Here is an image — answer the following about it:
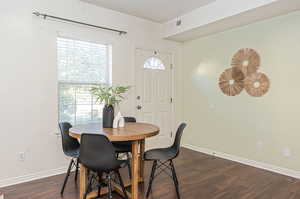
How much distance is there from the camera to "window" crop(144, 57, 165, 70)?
428 centimetres

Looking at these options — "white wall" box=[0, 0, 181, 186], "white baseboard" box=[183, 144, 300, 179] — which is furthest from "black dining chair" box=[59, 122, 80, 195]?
"white baseboard" box=[183, 144, 300, 179]

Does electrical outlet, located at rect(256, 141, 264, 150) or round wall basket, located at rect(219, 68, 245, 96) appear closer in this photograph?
electrical outlet, located at rect(256, 141, 264, 150)

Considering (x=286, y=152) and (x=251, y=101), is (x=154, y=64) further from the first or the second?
(x=286, y=152)

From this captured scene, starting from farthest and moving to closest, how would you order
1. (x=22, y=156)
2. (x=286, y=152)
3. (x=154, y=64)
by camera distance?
(x=154, y=64)
(x=286, y=152)
(x=22, y=156)

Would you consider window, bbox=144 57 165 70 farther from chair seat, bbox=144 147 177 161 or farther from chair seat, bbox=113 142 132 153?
chair seat, bbox=144 147 177 161

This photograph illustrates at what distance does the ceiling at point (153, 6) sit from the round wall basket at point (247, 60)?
3.66 feet

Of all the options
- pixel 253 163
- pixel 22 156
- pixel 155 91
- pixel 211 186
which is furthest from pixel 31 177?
pixel 253 163

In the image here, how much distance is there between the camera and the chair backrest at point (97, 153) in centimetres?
198

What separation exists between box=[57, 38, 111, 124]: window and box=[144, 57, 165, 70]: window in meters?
0.90

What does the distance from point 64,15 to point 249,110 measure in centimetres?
359

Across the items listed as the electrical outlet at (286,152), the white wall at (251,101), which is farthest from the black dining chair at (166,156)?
the electrical outlet at (286,152)

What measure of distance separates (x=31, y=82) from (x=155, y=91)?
95.1 inches

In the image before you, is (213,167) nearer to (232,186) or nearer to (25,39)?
(232,186)

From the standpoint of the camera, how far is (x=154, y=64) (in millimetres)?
4395
